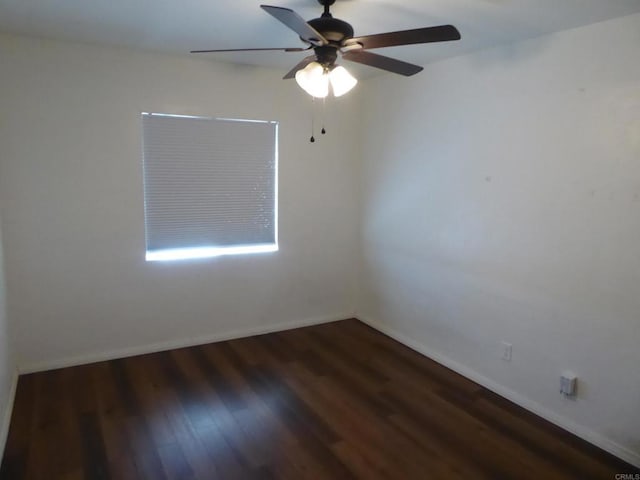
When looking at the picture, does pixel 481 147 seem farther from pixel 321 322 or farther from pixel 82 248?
pixel 82 248

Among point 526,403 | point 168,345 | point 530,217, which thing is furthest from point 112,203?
point 526,403

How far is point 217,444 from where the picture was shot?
93.5 inches

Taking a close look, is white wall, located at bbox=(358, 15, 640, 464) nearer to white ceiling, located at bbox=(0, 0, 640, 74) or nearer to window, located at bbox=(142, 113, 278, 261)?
white ceiling, located at bbox=(0, 0, 640, 74)

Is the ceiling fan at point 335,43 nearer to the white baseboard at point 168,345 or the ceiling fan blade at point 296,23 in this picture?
the ceiling fan blade at point 296,23

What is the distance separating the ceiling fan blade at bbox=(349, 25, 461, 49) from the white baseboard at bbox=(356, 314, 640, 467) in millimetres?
2336

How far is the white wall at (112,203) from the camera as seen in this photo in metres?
2.96

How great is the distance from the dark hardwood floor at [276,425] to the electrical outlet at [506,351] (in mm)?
288

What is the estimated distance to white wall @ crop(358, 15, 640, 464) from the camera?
229 cm

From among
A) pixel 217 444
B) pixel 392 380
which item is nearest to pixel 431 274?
pixel 392 380

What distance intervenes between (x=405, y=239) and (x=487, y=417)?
1604 mm

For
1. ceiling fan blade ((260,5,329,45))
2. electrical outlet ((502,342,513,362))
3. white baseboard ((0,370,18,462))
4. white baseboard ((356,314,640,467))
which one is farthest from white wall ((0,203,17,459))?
electrical outlet ((502,342,513,362))

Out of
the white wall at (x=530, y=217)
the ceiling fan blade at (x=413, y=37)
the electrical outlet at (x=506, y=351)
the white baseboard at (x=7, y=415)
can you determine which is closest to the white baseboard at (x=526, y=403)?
the white wall at (x=530, y=217)

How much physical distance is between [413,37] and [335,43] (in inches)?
15.3

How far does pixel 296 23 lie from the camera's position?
170 cm
